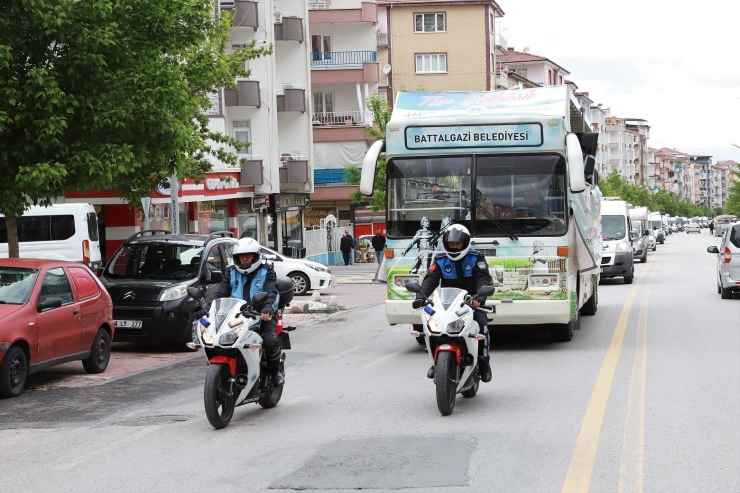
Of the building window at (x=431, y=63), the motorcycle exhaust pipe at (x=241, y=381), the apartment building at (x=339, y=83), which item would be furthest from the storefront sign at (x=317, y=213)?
the motorcycle exhaust pipe at (x=241, y=381)

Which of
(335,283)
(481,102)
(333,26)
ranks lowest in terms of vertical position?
(335,283)

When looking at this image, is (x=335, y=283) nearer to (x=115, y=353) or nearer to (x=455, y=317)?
(x=115, y=353)

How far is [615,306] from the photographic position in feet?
78.3

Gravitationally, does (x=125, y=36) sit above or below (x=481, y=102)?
above

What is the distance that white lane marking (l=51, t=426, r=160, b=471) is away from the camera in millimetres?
8297

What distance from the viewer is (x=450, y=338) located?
994cm

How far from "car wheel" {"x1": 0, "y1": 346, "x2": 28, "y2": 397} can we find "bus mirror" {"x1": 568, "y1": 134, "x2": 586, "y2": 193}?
6.93m

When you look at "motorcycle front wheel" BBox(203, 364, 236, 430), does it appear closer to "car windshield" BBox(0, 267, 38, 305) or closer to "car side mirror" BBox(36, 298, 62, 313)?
"car side mirror" BBox(36, 298, 62, 313)

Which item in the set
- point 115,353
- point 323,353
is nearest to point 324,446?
point 323,353

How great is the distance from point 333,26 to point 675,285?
35.3 meters

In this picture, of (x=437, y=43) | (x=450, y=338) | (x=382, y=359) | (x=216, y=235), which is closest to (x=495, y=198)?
(x=382, y=359)


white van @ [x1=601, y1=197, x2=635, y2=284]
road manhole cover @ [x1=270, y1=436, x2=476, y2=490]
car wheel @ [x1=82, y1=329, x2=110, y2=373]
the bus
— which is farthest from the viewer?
white van @ [x1=601, y1=197, x2=635, y2=284]

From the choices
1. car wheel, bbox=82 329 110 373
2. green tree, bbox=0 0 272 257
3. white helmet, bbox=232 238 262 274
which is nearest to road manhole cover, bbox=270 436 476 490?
white helmet, bbox=232 238 262 274

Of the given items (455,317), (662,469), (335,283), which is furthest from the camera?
(335,283)
